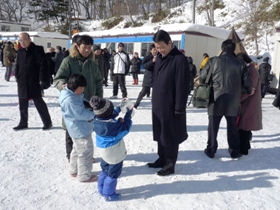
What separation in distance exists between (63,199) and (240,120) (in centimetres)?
266

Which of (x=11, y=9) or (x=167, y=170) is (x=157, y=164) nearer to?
(x=167, y=170)

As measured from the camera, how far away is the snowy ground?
2.64 m

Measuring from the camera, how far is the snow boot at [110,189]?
8.52ft

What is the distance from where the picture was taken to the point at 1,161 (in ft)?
11.3

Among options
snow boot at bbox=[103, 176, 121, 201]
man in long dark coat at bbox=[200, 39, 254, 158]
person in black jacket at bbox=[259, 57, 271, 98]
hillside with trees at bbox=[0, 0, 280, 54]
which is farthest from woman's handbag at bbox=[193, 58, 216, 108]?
hillside with trees at bbox=[0, 0, 280, 54]

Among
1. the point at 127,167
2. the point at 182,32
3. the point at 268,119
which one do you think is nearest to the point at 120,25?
the point at 182,32

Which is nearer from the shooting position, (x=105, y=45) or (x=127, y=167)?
(x=127, y=167)

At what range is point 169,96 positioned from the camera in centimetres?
300

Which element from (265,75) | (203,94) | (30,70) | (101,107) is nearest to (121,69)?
(30,70)

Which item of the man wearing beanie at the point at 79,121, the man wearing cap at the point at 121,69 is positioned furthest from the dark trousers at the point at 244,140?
the man wearing cap at the point at 121,69

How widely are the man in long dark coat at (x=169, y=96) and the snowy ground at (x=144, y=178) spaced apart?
0.37 meters

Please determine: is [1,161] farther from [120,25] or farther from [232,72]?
[120,25]

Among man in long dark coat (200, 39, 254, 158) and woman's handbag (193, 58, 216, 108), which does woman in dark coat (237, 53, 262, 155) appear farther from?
woman's handbag (193, 58, 216, 108)

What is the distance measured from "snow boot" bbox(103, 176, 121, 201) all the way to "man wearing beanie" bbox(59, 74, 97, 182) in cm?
42
